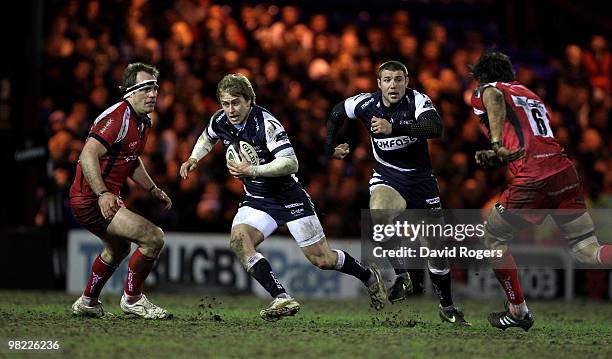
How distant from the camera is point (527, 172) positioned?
30.2ft

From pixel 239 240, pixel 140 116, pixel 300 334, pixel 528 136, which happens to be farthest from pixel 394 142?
pixel 140 116

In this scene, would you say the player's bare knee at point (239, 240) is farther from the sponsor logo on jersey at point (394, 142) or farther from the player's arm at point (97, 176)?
the sponsor logo on jersey at point (394, 142)

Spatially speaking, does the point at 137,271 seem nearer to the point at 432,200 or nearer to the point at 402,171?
the point at 402,171

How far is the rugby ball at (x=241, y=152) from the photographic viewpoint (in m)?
9.70

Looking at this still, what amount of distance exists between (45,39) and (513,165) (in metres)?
9.63

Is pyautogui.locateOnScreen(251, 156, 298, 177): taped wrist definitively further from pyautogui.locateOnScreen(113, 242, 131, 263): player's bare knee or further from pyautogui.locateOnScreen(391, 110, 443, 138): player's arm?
pyautogui.locateOnScreen(113, 242, 131, 263): player's bare knee

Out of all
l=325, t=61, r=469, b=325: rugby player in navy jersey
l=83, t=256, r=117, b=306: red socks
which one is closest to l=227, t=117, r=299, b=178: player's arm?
l=325, t=61, r=469, b=325: rugby player in navy jersey

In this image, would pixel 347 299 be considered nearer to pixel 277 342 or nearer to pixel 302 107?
pixel 302 107

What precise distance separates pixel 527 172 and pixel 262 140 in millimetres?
2386

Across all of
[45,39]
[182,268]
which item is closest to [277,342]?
[182,268]

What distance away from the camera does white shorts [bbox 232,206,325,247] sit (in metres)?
9.73

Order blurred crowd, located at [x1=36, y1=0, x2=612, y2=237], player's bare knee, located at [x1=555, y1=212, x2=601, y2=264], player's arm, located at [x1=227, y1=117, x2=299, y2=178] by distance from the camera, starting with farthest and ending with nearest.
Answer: blurred crowd, located at [x1=36, y1=0, x2=612, y2=237], player's arm, located at [x1=227, y1=117, x2=299, y2=178], player's bare knee, located at [x1=555, y1=212, x2=601, y2=264]

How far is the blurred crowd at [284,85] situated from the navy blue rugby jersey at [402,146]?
381 centimetres

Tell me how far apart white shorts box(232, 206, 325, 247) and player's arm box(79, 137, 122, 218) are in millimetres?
1146
